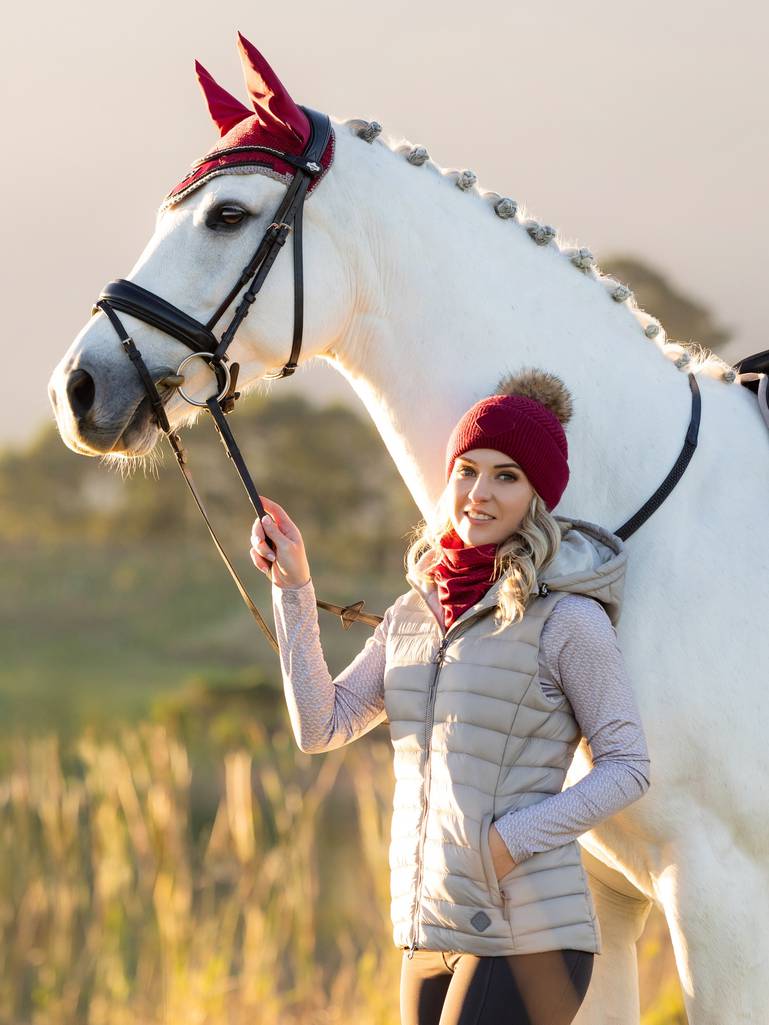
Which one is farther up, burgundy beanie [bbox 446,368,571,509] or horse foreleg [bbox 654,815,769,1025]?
burgundy beanie [bbox 446,368,571,509]

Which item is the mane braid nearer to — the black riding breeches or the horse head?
the horse head

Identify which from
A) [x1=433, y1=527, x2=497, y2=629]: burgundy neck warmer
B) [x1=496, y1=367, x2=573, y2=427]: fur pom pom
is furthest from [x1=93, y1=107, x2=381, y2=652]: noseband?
[x1=496, y1=367, x2=573, y2=427]: fur pom pom

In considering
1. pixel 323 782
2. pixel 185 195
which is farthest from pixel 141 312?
pixel 323 782

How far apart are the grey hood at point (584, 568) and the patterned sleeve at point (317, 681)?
0.66ft

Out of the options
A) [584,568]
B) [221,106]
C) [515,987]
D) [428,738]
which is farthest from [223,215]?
[515,987]

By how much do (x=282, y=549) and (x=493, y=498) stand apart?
1.42 feet

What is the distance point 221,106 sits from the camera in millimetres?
2402

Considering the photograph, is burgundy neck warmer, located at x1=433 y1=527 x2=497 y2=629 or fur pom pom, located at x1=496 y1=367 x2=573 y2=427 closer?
burgundy neck warmer, located at x1=433 y1=527 x2=497 y2=629

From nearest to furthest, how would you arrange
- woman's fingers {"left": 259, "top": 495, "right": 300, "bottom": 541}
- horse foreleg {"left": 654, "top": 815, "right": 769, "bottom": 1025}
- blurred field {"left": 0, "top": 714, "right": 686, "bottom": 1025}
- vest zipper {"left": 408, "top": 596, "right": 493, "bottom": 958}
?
vest zipper {"left": 408, "top": 596, "right": 493, "bottom": 958} < horse foreleg {"left": 654, "top": 815, "right": 769, "bottom": 1025} < woman's fingers {"left": 259, "top": 495, "right": 300, "bottom": 541} < blurred field {"left": 0, "top": 714, "right": 686, "bottom": 1025}

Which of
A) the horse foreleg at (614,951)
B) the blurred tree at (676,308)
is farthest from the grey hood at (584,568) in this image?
the blurred tree at (676,308)

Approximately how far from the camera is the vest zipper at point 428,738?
6.21 ft

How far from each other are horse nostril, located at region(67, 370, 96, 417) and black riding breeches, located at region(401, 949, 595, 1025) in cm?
117

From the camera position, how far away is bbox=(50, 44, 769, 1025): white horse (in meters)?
2.05

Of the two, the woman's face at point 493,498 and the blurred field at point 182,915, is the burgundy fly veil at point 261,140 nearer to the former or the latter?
the woman's face at point 493,498
